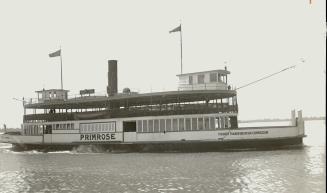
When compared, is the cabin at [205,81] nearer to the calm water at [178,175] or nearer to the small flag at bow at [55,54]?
the calm water at [178,175]

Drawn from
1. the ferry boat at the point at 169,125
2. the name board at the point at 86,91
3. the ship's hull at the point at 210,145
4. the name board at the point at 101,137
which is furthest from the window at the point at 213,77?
the name board at the point at 86,91

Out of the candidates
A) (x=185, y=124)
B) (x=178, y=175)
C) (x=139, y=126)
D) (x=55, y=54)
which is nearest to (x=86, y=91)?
(x=55, y=54)

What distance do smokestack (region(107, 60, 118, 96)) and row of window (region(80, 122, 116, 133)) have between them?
3.74 m

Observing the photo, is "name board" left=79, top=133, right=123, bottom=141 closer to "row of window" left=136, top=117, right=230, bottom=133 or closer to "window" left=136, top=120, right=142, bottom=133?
"window" left=136, top=120, right=142, bottom=133

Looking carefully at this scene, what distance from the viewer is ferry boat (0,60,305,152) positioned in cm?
3130

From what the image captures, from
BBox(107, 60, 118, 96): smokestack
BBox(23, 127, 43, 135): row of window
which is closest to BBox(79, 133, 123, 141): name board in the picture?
BBox(107, 60, 118, 96): smokestack

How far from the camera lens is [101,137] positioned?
120 ft

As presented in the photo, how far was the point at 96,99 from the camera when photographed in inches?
1463

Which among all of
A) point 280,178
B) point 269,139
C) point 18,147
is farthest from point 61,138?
point 280,178

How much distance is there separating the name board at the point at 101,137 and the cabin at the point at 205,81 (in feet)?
23.7

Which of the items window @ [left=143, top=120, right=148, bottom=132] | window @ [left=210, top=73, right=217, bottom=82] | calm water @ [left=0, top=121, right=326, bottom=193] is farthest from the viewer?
window @ [left=143, top=120, right=148, bottom=132]

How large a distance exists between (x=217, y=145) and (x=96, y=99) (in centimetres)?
1264

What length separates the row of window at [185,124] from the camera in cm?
3259

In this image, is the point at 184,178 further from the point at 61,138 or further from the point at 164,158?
the point at 61,138
